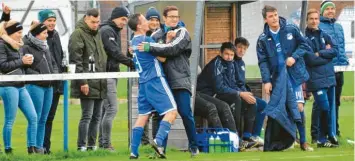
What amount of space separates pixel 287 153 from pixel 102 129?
9.73 feet

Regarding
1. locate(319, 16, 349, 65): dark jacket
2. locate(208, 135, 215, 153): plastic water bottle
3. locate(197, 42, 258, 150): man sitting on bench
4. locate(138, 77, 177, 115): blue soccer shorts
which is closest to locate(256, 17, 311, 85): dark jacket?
locate(197, 42, 258, 150): man sitting on bench

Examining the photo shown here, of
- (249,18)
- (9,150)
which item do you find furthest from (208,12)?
(9,150)

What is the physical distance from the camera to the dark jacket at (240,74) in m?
17.6

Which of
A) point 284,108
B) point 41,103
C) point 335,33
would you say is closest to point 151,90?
point 41,103

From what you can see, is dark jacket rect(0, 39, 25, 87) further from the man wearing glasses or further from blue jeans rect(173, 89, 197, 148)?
blue jeans rect(173, 89, 197, 148)

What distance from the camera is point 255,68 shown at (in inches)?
754

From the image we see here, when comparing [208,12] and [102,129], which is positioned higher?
[208,12]

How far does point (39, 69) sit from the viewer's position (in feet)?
52.3

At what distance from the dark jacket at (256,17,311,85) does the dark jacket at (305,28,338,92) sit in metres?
0.97

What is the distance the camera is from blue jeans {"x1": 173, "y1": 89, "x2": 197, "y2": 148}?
15078mm

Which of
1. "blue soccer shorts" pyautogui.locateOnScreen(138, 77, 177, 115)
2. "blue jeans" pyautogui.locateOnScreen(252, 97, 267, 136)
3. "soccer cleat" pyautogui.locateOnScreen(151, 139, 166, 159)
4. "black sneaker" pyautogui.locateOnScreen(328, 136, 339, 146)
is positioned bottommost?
"black sneaker" pyautogui.locateOnScreen(328, 136, 339, 146)

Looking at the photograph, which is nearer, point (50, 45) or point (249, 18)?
point (50, 45)

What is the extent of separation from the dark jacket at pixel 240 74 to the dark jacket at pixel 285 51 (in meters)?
1.20

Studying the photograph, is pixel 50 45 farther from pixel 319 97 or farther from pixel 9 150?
pixel 319 97
